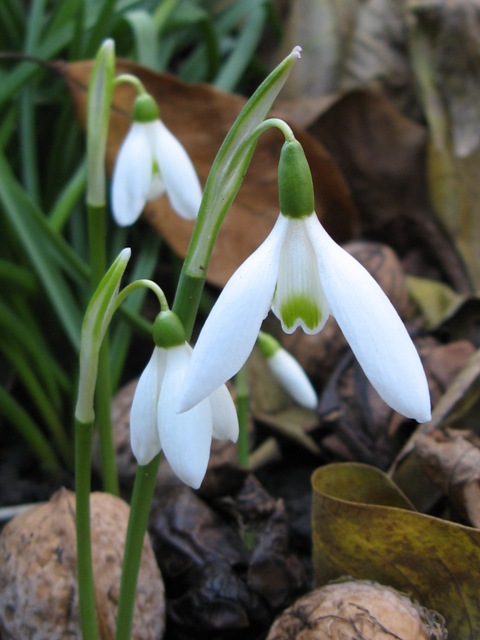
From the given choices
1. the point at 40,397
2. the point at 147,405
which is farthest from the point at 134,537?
the point at 40,397

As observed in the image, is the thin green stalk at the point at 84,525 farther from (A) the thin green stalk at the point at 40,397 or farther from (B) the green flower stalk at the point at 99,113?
(A) the thin green stalk at the point at 40,397

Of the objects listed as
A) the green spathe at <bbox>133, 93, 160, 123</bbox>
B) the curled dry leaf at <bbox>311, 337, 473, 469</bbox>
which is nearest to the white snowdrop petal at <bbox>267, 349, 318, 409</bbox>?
the curled dry leaf at <bbox>311, 337, 473, 469</bbox>

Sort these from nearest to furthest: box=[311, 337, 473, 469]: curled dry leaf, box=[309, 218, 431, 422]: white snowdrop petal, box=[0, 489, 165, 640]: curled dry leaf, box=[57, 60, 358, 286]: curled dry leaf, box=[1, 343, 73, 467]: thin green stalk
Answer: box=[309, 218, 431, 422]: white snowdrop petal, box=[0, 489, 165, 640]: curled dry leaf, box=[311, 337, 473, 469]: curled dry leaf, box=[1, 343, 73, 467]: thin green stalk, box=[57, 60, 358, 286]: curled dry leaf

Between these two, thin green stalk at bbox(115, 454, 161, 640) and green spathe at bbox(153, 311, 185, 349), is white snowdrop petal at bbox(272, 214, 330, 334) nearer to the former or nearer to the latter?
green spathe at bbox(153, 311, 185, 349)

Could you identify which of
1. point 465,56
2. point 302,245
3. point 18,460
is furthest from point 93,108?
point 465,56

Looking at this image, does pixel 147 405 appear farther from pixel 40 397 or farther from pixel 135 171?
pixel 40 397
